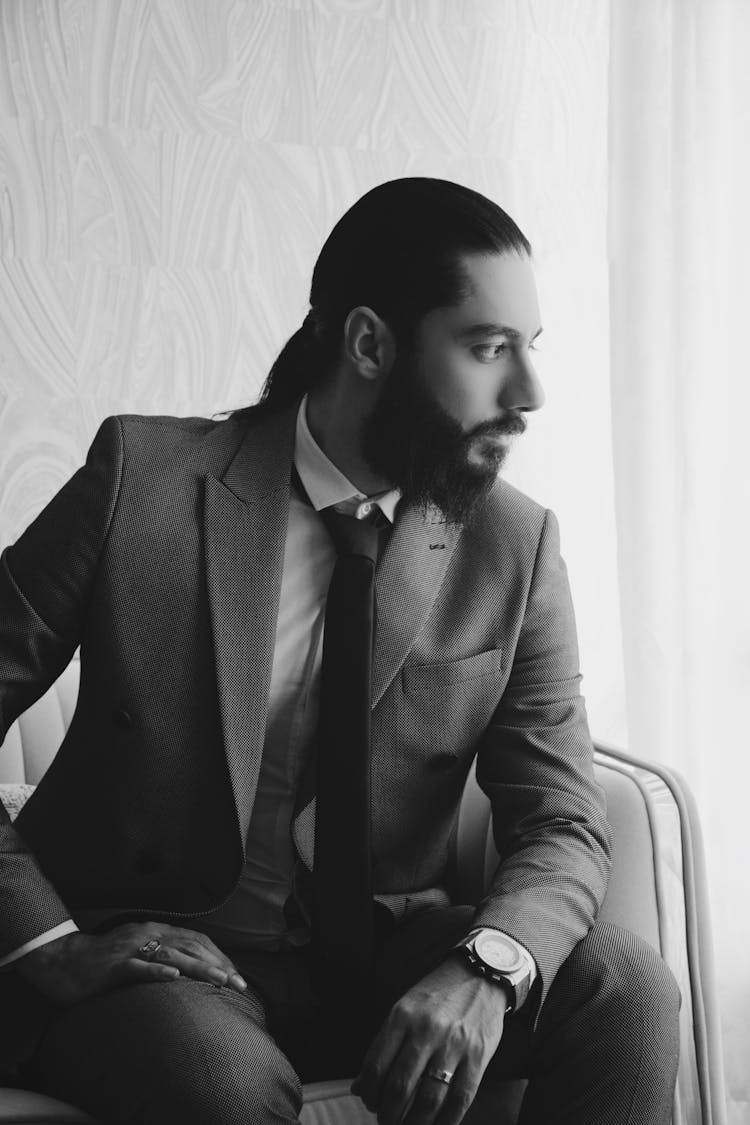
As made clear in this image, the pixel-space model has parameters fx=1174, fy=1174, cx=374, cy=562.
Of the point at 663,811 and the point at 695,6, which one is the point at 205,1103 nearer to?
the point at 663,811

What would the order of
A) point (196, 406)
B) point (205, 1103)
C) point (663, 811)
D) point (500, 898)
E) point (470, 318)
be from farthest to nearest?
point (196, 406)
point (663, 811)
point (470, 318)
point (500, 898)
point (205, 1103)

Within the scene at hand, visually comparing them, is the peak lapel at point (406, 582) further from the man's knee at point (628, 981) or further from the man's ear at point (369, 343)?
the man's knee at point (628, 981)

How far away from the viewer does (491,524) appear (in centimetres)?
175

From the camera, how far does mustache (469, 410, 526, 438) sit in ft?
5.38

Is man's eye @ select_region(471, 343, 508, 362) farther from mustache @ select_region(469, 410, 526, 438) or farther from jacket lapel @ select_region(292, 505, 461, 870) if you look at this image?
jacket lapel @ select_region(292, 505, 461, 870)

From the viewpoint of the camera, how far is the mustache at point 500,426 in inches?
64.6

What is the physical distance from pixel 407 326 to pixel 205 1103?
1023mm

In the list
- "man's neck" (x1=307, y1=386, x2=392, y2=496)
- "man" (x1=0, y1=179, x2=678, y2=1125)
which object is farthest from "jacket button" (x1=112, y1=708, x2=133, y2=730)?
"man's neck" (x1=307, y1=386, x2=392, y2=496)

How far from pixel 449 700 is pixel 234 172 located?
1.46 m

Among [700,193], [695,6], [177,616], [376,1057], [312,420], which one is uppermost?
[695,6]

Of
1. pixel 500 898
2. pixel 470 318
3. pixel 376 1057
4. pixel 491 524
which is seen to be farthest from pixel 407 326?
pixel 376 1057

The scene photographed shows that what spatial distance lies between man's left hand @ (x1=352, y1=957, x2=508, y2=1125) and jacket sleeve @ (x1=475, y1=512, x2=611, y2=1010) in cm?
12

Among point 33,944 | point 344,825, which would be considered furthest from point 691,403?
point 33,944

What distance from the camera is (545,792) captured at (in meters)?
1.61
